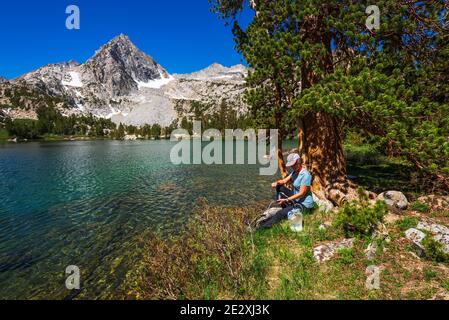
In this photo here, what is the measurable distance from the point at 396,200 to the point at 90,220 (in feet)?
61.6

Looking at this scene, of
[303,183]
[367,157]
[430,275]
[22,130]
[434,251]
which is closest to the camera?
[430,275]

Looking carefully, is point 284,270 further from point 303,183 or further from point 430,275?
point 430,275

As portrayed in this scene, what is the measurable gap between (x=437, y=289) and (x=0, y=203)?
30.7m

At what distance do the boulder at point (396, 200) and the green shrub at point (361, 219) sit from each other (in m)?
2.39

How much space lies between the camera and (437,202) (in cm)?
1152

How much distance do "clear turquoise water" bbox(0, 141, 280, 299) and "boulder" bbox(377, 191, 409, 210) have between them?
1124 centimetres

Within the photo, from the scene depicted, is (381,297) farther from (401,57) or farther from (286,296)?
(401,57)

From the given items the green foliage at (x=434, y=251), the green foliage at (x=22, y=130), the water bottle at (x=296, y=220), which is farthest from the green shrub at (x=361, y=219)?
the green foliage at (x=22, y=130)

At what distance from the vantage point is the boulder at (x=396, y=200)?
11.8 m

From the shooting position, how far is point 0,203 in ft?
78.9

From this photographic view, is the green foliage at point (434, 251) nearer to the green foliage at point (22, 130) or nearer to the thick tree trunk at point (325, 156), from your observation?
the thick tree trunk at point (325, 156)

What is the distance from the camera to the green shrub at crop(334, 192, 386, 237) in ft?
30.7

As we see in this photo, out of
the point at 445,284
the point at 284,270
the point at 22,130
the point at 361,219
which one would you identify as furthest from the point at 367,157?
the point at 22,130
